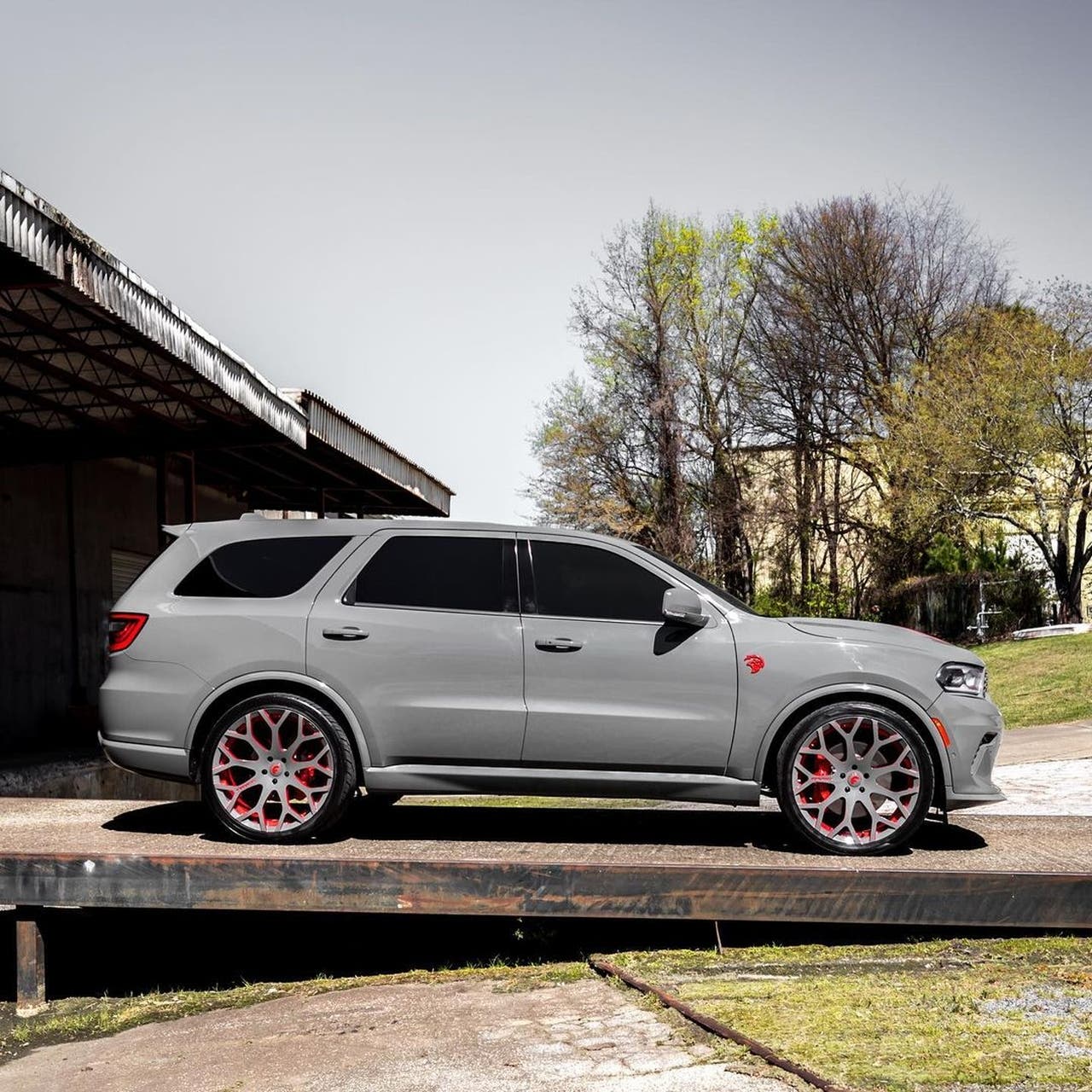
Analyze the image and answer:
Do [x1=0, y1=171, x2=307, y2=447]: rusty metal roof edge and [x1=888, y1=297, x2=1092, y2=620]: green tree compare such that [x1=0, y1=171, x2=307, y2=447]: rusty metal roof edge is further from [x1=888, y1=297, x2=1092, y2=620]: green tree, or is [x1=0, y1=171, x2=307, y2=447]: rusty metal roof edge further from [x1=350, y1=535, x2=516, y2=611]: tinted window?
[x1=888, y1=297, x2=1092, y2=620]: green tree

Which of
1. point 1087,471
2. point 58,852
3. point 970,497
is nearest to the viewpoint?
point 58,852

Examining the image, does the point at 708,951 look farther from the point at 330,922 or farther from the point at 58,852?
the point at 58,852

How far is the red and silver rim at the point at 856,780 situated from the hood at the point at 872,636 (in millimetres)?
426

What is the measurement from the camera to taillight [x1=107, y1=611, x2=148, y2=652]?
22.7 ft

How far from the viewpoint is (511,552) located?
7012mm

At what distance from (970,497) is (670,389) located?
12253 mm

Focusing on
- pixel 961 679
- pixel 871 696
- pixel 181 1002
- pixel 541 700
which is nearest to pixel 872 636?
pixel 871 696

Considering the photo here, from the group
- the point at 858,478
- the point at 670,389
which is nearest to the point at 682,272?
the point at 670,389

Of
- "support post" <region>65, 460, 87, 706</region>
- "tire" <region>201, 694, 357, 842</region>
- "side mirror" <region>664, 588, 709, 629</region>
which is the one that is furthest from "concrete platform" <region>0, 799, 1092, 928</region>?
"support post" <region>65, 460, 87, 706</region>

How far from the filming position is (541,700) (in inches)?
262

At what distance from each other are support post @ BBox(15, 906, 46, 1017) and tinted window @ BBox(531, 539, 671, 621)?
3.10 meters

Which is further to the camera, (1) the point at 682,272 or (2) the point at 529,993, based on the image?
(1) the point at 682,272

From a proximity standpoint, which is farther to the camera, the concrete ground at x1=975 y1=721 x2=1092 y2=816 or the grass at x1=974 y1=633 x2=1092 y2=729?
the grass at x1=974 y1=633 x2=1092 y2=729

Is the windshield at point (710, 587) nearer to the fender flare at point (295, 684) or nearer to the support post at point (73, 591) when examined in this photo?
the fender flare at point (295, 684)
